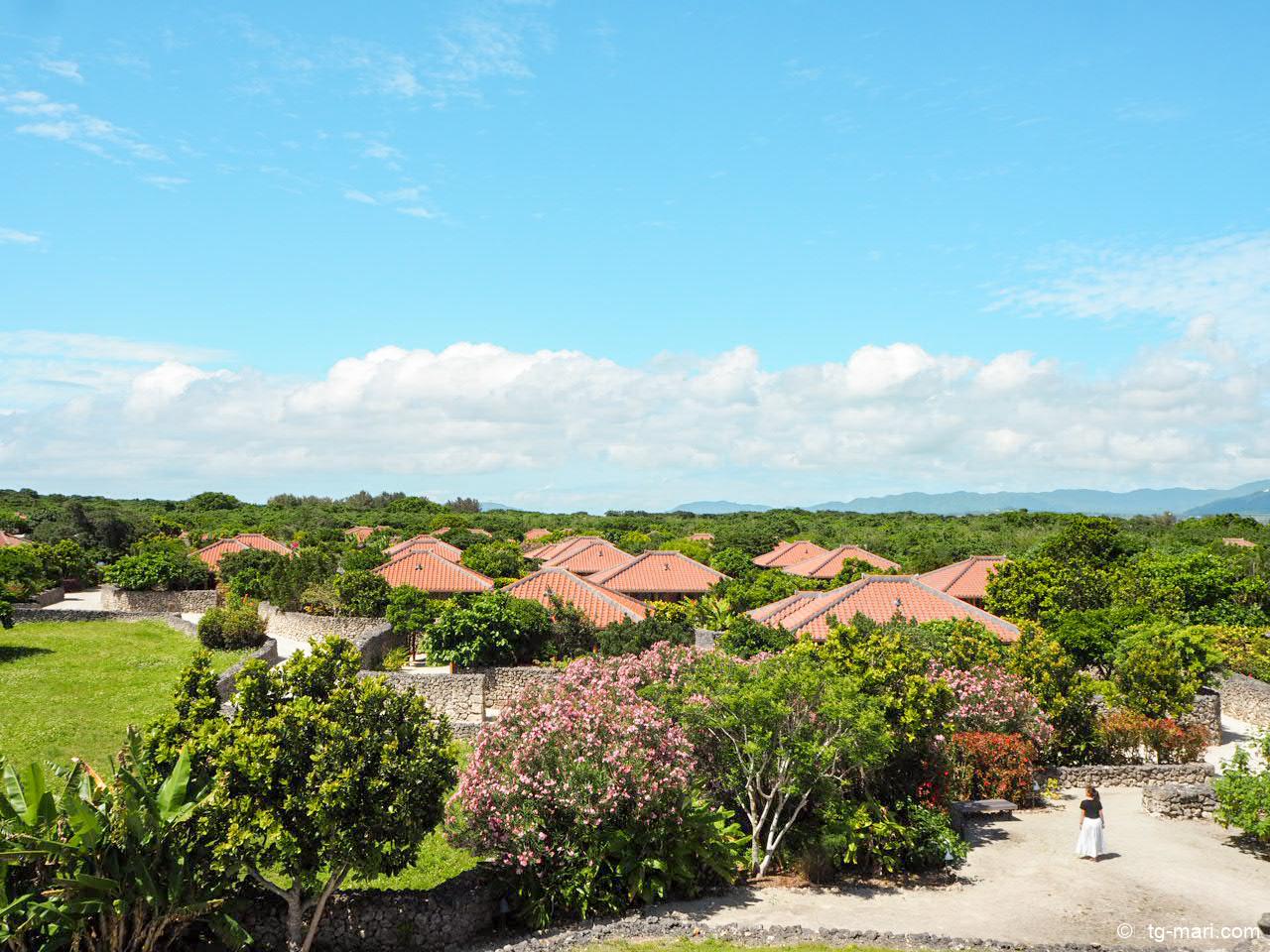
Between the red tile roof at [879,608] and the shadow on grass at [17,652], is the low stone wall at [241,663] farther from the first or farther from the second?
the red tile roof at [879,608]

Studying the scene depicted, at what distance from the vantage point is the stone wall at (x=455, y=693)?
2619 centimetres

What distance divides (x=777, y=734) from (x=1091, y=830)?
6.52 meters

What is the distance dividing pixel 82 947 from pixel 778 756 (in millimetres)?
11113

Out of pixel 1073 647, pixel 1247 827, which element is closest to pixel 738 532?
pixel 1073 647

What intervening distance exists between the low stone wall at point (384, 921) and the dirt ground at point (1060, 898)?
12.1 ft

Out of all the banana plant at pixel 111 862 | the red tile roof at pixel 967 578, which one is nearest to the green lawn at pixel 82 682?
the banana plant at pixel 111 862

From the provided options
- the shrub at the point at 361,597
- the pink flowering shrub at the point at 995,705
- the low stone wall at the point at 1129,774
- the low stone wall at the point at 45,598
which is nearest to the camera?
the pink flowering shrub at the point at 995,705

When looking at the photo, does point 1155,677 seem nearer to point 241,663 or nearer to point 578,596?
point 578,596

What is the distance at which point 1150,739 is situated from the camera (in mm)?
22797

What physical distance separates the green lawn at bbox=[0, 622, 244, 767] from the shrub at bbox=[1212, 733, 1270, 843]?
2392 centimetres

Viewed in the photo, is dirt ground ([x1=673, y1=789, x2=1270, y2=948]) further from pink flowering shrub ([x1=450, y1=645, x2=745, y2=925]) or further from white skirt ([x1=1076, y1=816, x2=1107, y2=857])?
pink flowering shrub ([x1=450, y1=645, x2=745, y2=925])

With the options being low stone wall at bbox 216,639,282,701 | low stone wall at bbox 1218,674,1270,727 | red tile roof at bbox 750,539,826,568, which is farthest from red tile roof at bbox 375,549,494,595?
low stone wall at bbox 1218,674,1270,727

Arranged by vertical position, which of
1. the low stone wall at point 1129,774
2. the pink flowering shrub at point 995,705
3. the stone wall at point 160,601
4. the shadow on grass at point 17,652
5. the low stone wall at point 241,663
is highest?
the pink flowering shrub at point 995,705

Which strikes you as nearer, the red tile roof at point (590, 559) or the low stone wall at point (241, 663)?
the low stone wall at point (241, 663)
